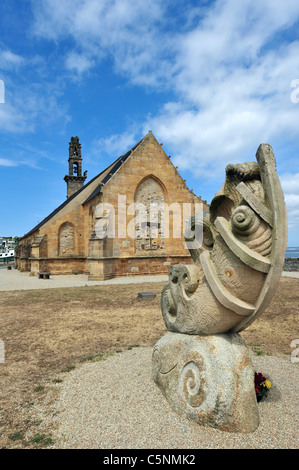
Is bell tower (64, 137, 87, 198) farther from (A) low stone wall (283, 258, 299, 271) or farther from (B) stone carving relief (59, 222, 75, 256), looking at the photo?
(A) low stone wall (283, 258, 299, 271)

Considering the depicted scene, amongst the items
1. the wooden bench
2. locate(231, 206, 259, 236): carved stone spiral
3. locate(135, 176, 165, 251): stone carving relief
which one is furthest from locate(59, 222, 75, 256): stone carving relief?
locate(231, 206, 259, 236): carved stone spiral

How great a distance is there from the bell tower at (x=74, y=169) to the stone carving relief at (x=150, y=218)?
772 inches

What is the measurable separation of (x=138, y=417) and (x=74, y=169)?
36.4 meters

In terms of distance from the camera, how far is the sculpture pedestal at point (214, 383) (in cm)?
266

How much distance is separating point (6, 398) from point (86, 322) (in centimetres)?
347

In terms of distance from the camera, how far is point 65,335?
602 centimetres

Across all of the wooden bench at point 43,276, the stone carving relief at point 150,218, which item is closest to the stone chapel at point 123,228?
the stone carving relief at point 150,218

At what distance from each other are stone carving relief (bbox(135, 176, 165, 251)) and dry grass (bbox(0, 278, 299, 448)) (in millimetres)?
8659

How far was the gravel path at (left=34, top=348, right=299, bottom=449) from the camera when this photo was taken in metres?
2.55

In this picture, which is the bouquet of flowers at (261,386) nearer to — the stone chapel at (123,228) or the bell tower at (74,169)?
the stone chapel at (123,228)

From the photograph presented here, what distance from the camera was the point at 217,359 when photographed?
2.83m

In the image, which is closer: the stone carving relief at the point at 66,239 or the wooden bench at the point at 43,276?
the wooden bench at the point at 43,276
